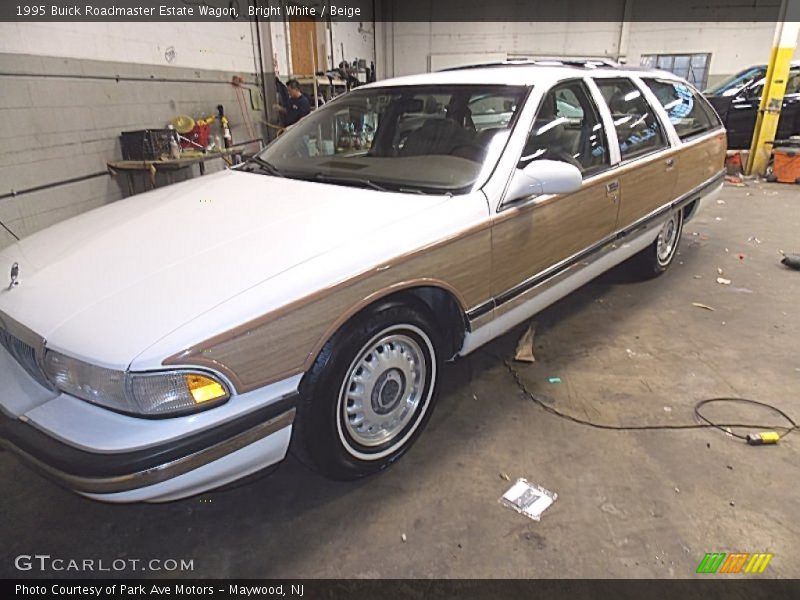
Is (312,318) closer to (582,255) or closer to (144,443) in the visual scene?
(144,443)

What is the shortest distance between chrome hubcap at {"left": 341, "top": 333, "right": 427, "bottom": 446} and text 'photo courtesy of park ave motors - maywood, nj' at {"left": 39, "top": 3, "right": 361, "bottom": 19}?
171 inches

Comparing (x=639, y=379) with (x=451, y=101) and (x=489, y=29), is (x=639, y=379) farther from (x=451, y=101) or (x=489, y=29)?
(x=489, y=29)

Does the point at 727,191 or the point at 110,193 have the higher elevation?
the point at 110,193

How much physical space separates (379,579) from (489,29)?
15.3 metres

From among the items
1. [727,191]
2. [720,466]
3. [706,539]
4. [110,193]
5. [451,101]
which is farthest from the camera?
[727,191]

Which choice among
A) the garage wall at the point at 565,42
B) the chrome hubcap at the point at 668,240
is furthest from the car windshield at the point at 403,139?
the garage wall at the point at 565,42

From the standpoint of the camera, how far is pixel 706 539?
181 cm

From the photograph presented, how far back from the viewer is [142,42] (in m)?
5.44

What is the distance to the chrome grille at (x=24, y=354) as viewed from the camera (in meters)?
1.65

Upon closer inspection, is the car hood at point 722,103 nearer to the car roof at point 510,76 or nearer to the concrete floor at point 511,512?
the car roof at point 510,76

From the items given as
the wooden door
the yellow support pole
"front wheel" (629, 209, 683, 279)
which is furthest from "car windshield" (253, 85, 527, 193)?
the yellow support pole

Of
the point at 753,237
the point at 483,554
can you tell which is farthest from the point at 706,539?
the point at 753,237

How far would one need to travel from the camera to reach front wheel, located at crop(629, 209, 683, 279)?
3.94 metres
